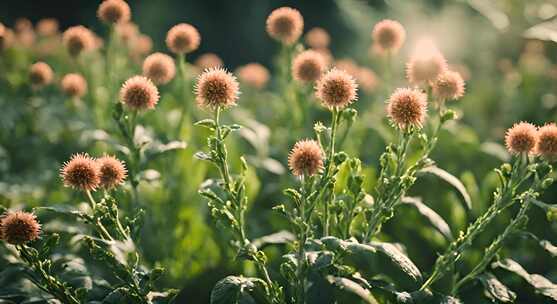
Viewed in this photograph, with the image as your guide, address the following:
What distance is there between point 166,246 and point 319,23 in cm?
456

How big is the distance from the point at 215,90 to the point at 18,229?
0.75 meters

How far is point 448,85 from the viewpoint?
220 cm

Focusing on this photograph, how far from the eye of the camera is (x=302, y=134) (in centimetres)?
303

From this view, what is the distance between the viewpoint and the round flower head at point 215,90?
2.01 meters

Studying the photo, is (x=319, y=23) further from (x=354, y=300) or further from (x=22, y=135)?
(x=354, y=300)

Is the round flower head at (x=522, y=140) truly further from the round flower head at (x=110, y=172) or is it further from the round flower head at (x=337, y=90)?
the round flower head at (x=110, y=172)

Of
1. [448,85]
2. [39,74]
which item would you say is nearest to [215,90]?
[448,85]

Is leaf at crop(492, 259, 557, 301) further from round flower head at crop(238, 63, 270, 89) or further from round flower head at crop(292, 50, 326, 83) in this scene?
round flower head at crop(238, 63, 270, 89)

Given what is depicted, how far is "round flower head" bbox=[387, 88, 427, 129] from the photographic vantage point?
1.95m

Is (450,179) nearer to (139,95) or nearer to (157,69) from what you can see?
(139,95)

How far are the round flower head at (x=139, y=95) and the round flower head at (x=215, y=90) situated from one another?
0.85 ft

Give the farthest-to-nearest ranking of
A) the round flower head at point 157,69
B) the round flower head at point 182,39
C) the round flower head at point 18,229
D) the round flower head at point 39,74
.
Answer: the round flower head at point 39,74 < the round flower head at point 182,39 < the round flower head at point 157,69 < the round flower head at point 18,229

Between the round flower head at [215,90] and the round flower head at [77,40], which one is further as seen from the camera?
the round flower head at [77,40]

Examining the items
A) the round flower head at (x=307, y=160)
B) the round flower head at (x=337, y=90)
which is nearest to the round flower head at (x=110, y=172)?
the round flower head at (x=307, y=160)
